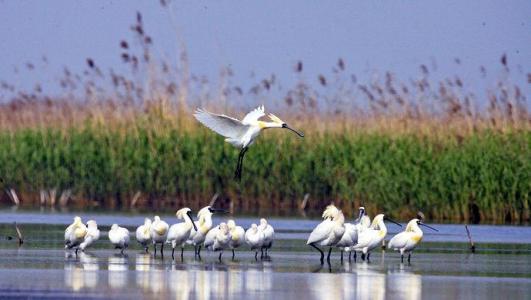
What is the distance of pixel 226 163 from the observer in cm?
3128

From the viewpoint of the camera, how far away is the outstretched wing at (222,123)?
70.5 ft

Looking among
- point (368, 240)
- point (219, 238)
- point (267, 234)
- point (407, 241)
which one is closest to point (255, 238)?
point (267, 234)

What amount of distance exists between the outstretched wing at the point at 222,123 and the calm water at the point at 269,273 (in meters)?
1.67

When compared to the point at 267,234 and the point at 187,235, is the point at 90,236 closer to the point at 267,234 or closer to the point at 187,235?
the point at 187,235

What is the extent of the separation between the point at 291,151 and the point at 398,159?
318 centimetres

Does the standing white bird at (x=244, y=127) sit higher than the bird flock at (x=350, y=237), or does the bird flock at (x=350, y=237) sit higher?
the standing white bird at (x=244, y=127)

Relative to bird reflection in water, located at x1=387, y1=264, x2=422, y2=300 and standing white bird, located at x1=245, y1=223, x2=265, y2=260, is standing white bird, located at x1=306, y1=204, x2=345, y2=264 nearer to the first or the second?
standing white bird, located at x1=245, y1=223, x2=265, y2=260

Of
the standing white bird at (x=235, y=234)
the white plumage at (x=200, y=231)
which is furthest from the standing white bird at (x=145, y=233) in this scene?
the standing white bird at (x=235, y=234)

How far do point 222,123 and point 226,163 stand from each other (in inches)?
372

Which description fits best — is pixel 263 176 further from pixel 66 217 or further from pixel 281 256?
pixel 281 256

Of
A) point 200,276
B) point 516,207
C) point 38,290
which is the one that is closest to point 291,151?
point 516,207

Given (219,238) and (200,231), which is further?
(200,231)

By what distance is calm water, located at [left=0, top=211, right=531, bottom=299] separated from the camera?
15.3m

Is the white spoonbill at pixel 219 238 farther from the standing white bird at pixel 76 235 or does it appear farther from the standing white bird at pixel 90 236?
the standing white bird at pixel 76 235
